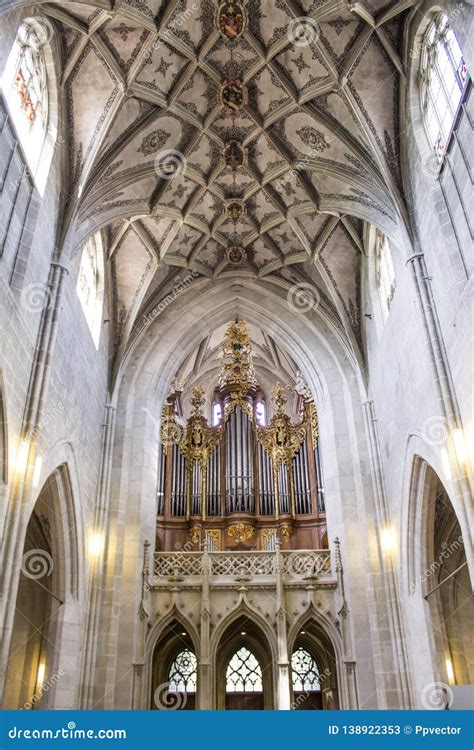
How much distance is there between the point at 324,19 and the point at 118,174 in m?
5.63

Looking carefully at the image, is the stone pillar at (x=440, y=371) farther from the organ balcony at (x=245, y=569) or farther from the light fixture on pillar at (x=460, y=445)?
the organ balcony at (x=245, y=569)

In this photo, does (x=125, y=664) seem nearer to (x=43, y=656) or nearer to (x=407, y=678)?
(x=43, y=656)

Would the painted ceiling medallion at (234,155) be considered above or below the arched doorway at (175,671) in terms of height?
above

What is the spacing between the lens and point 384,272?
16.5 m

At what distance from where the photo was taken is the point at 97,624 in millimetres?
14695

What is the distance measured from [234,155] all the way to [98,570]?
1093cm

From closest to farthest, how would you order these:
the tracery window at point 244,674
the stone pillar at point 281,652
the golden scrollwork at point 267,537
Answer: the stone pillar at point 281,652 → the tracery window at point 244,674 → the golden scrollwork at point 267,537

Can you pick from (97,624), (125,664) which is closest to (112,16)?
(97,624)

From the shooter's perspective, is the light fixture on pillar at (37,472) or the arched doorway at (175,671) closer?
the light fixture on pillar at (37,472)

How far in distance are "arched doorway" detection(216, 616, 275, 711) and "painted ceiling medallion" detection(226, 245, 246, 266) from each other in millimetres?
10649

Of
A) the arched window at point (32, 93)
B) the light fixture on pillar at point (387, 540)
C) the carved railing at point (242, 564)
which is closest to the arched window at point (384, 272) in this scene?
the light fixture on pillar at point (387, 540)

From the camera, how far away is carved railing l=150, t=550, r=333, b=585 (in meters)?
16.5

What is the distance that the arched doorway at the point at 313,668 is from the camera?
17812 mm

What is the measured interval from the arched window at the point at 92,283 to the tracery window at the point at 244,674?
32.4 feet
